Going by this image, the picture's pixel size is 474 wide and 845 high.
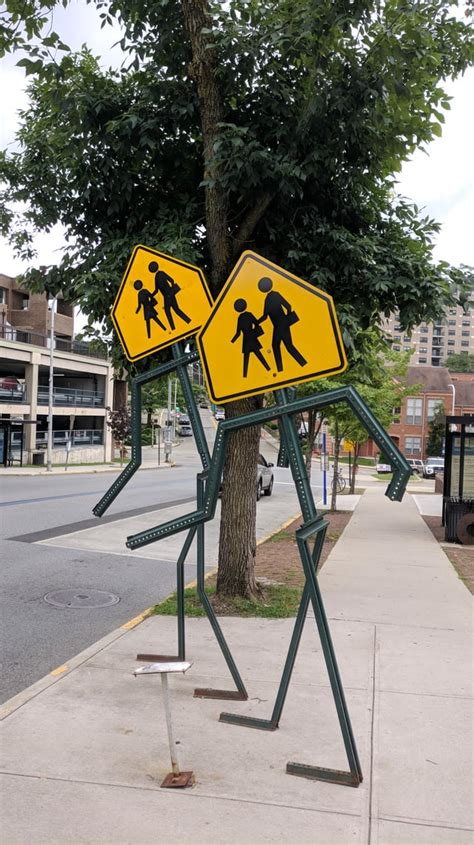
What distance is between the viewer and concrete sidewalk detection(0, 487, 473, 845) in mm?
3277

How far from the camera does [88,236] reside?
8.05 m

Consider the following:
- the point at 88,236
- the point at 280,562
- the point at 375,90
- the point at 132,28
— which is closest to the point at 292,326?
the point at 375,90

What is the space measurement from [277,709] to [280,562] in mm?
6544

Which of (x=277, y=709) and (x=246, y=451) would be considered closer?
(x=277, y=709)

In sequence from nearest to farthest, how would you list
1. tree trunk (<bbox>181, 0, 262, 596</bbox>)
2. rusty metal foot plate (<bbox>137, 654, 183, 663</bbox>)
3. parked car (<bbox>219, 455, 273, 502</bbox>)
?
rusty metal foot plate (<bbox>137, 654, 183, 663</bbox>) → tree trunk (<bbox>181, 0, 262, 596</bbox>) → parked car (<bbox>219, 455, 273, 502</bbox>)

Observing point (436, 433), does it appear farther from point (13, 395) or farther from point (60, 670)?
point (60, 670)

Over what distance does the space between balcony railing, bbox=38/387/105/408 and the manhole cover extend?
3487cm

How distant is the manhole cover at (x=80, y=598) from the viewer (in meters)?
8.01

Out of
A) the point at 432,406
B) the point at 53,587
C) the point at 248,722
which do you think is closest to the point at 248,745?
the point at 248,722

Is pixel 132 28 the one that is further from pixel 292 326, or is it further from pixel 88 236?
pixel 292 326

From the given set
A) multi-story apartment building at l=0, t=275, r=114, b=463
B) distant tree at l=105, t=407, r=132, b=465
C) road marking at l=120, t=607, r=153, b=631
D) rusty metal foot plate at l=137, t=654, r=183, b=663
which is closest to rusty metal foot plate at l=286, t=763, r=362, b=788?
rusty metal foot plate at l=137, t=654, r=183, b=663

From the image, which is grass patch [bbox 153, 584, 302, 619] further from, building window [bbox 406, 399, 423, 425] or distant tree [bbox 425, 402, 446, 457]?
building window [bbox 406, 399, 423, 425]

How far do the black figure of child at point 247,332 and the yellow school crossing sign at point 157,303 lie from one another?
23.0 inches

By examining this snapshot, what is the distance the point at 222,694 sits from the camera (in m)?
4.91
